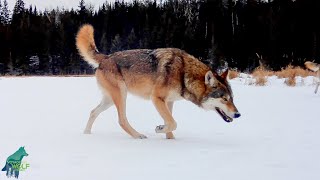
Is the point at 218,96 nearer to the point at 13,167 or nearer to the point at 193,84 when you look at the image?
the point at 193,84

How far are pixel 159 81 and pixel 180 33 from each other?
4415 cm

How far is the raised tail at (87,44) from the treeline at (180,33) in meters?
29.1

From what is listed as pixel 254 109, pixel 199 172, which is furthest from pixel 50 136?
pixel 254 109

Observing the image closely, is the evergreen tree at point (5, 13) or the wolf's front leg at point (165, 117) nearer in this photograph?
the wolf's front leg at point (165, 117)

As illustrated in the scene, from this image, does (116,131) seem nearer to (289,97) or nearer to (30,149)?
(30,149)

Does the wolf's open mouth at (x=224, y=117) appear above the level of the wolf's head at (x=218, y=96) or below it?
below

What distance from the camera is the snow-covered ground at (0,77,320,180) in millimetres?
3061

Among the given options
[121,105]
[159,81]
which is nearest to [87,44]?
[121,105]

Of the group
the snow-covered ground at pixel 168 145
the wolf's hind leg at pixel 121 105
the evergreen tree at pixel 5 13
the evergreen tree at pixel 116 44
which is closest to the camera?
the snow-covered ground at pixel 168 145

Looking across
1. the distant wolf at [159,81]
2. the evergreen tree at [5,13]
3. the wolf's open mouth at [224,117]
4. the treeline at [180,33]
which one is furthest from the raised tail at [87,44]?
the evergreen tree at [5,13]

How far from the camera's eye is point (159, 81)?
193 inches

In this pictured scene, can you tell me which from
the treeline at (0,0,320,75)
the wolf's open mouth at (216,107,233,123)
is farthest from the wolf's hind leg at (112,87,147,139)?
the treeline at (0,0,320,75)

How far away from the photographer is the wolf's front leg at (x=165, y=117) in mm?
4625

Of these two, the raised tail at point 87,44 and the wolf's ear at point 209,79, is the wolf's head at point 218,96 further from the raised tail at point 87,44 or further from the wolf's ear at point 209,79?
the raised tail at point 87,44
